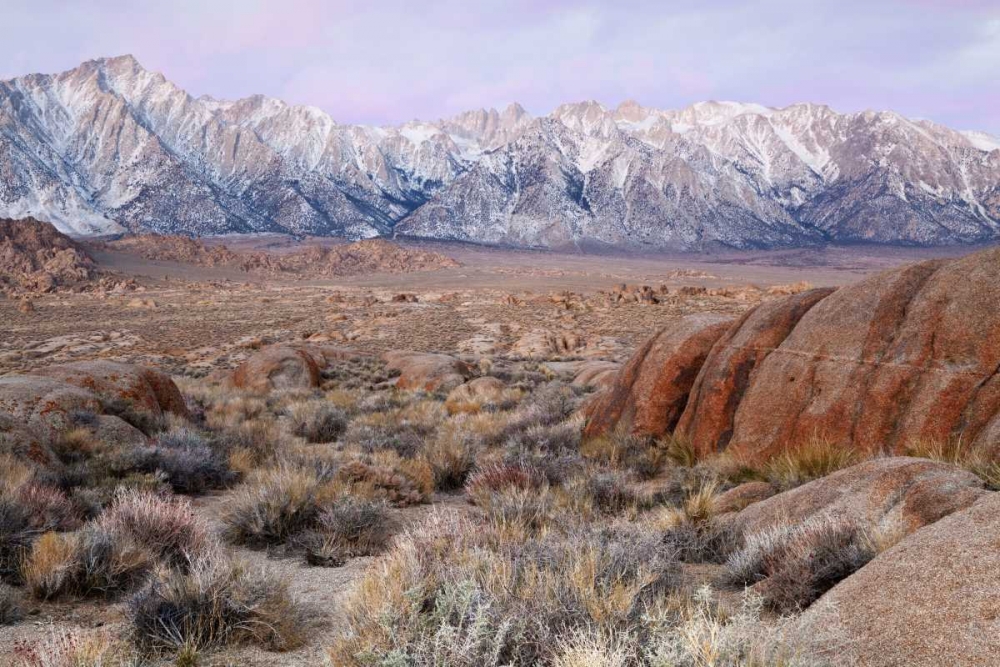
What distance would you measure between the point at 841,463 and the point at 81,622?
5.78 metres

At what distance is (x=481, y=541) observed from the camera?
436 cm

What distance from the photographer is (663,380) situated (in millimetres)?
9438

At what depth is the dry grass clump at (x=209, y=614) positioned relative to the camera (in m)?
3.47

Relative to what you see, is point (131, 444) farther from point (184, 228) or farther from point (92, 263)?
point (184, 228)

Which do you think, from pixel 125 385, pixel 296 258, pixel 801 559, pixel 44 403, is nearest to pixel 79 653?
pixel 801 559

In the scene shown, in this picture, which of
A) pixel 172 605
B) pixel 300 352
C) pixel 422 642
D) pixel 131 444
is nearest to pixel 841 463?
pixel 422 642

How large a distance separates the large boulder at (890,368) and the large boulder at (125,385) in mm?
8894

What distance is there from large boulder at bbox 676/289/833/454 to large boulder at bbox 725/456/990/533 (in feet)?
9.79

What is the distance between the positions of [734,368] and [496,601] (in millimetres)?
5952

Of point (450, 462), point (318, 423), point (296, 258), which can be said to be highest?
point (296, 258)

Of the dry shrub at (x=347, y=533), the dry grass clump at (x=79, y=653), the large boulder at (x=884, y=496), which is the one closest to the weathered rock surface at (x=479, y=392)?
the dry shrub at (x=347, y=533)

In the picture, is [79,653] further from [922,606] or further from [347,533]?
[922,606]

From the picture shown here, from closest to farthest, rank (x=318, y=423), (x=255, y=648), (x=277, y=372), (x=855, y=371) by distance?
1. (x=255, y=648)
2. (x=855, y=371)
3. (x=318, y=423)
4. (x=277, y=372)

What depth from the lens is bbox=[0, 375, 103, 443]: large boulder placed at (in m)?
7.90
